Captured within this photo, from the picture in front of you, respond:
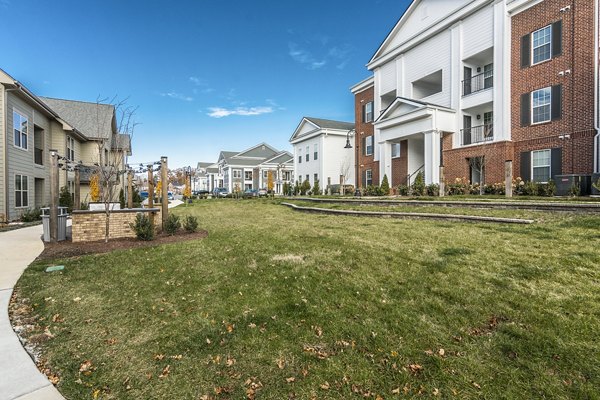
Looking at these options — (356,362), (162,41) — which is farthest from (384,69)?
A: (356,362)

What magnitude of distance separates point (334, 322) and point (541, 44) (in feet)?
65.7

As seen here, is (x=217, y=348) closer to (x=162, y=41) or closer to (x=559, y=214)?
(x=559, y=214)

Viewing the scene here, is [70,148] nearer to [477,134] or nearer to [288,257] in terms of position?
[288,257]

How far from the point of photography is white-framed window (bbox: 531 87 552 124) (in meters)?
15.7

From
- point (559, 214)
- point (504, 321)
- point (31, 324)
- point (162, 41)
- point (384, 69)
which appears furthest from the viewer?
point (384, 69)

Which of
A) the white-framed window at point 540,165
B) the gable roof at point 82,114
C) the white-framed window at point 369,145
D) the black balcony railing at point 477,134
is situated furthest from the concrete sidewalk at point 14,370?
the white-framed window at point 369,145

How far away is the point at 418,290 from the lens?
438cm

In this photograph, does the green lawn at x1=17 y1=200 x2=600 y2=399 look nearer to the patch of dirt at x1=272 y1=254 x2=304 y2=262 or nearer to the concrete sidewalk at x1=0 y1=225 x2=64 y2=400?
the patch of dirt at x1=272 y1=254 x2=304 y2=262

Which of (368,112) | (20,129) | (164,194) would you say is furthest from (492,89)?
(20,129)

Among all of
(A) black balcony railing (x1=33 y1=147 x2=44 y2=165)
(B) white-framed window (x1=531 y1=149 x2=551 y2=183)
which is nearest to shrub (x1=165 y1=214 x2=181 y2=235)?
(A) black balcony railing (x1=33 y1=147 x2=44 y2=165)

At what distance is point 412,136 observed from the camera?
69.7 ft

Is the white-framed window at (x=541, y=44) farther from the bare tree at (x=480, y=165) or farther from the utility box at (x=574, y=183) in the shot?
the utility box at (x=574, y=183)

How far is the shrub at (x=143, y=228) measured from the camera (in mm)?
8486

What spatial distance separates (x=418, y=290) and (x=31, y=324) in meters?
5.22
